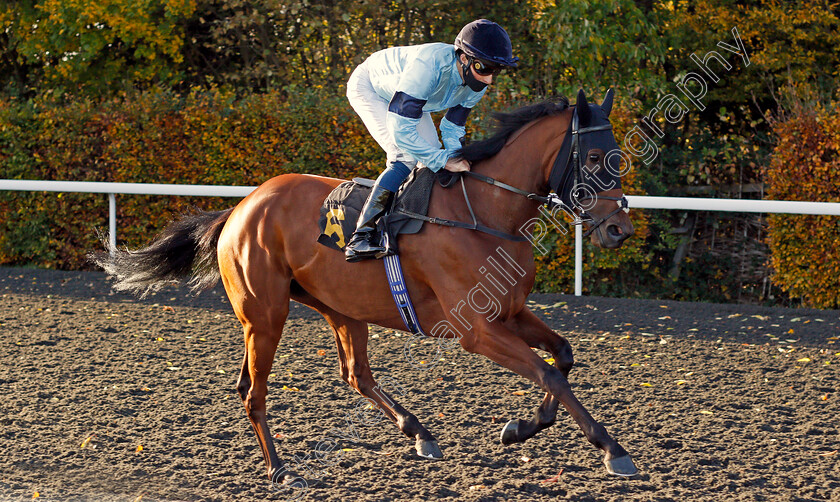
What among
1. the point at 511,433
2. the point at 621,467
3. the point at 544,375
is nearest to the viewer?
the point at 621,467

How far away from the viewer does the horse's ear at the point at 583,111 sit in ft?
11.2

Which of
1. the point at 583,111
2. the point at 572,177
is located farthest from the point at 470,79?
the point at 572,177

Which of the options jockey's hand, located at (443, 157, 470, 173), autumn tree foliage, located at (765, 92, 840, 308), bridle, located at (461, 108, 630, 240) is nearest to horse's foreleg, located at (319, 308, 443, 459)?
jockey's hand, located at (443, 157, 470, 173)

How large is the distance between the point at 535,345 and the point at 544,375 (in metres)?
0.51

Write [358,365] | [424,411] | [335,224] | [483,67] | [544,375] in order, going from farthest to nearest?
[424,411]
[358,365]
[335,224]
[483,67]
[544,375]

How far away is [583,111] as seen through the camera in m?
3.46

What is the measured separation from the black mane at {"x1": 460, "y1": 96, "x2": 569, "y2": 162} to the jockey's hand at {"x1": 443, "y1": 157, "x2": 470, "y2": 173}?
0.03 metres

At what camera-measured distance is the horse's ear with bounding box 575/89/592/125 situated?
Answer: 3428mm

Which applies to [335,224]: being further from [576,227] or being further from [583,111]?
[576,227]

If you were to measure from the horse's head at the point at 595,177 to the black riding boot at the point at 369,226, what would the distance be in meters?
0.84

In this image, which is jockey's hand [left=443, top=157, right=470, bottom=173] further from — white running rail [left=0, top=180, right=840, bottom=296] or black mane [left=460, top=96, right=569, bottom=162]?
white running rail [left=0, top=180, right=840, bottom=296]

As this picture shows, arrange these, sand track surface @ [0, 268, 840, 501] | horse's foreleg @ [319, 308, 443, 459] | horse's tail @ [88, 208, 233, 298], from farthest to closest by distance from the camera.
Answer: horse's tail @ [88, 208, 233, 298], horse's foreleg @ [319, 308, 443, 459], sand track surface @ [0, 268, 840, 501]

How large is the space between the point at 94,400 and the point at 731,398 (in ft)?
12.1

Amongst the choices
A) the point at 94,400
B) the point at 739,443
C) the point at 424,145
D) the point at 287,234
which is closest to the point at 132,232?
the point at 94,400
